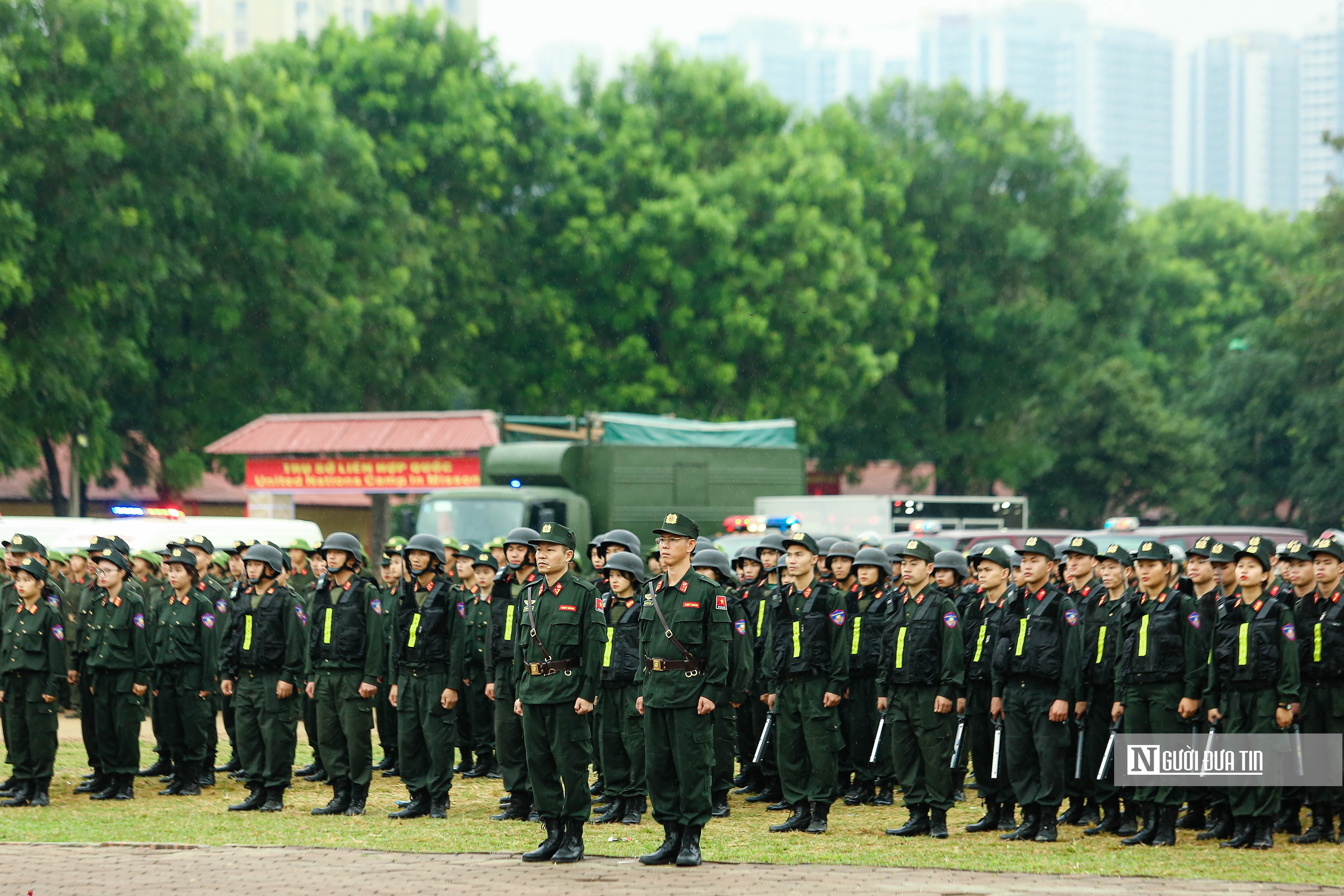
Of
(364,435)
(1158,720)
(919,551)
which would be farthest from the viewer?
(364,435)

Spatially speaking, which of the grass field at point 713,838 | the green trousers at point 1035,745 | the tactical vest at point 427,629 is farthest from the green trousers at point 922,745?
the tactical vest at point 427,629

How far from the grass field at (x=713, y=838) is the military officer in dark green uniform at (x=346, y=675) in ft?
1.10

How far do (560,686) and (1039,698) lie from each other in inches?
132

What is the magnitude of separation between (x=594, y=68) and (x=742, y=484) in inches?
789

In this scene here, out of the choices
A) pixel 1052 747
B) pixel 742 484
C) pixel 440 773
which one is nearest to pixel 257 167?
pixel 742 484

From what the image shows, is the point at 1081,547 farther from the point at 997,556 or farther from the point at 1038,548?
the point at 997,556

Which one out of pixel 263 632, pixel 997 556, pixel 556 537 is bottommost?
pixel 263 632

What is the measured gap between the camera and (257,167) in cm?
3306

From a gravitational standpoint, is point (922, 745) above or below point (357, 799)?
above

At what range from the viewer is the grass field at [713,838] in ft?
32.4

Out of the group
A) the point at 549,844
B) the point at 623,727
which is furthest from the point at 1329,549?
the point at 549,844

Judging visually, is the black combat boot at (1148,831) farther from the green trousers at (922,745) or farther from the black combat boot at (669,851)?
the black combat boot at (669,851)

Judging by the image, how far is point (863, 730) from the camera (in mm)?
12859

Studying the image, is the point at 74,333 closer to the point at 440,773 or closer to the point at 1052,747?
the point at 440,773
